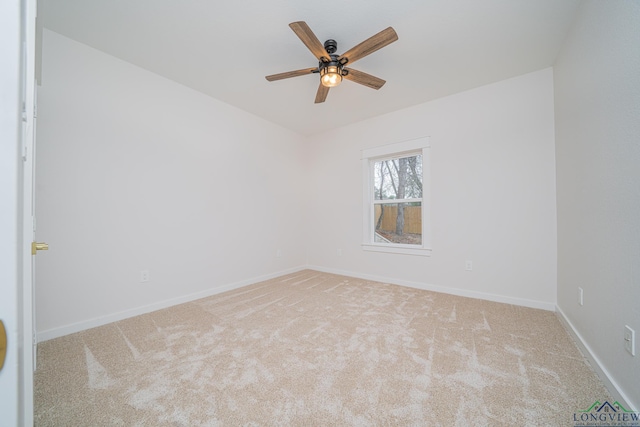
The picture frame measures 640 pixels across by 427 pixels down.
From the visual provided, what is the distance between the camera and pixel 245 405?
1.25m

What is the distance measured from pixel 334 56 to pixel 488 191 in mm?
2287

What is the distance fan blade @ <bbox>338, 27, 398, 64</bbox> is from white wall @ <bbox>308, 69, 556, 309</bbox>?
69.6 inches

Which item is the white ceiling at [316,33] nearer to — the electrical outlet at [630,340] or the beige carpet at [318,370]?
the electrical outlet at [630,340]

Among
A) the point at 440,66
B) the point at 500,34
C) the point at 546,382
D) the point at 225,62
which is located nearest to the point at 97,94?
the point at 225,62

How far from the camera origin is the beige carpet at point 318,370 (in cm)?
120

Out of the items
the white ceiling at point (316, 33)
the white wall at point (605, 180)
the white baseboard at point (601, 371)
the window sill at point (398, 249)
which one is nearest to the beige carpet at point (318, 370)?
the white baseboard at point (601, 371)

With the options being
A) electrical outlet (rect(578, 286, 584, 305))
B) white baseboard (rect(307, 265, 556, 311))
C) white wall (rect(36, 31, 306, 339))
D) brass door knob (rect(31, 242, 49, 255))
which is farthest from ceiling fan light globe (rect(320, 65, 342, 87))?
white baseboard (rect(307, 265, 556, 311))

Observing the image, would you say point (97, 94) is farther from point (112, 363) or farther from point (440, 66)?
point (440, 66)

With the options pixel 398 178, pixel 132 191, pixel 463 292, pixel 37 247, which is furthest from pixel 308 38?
pixel 463 292

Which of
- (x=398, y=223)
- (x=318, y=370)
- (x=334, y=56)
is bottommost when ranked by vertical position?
(x=318, y=370)

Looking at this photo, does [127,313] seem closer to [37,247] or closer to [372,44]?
[37,247]

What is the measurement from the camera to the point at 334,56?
197 cm

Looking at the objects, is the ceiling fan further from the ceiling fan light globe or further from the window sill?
the window sill

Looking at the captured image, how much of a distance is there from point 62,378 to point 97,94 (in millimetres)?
2278
